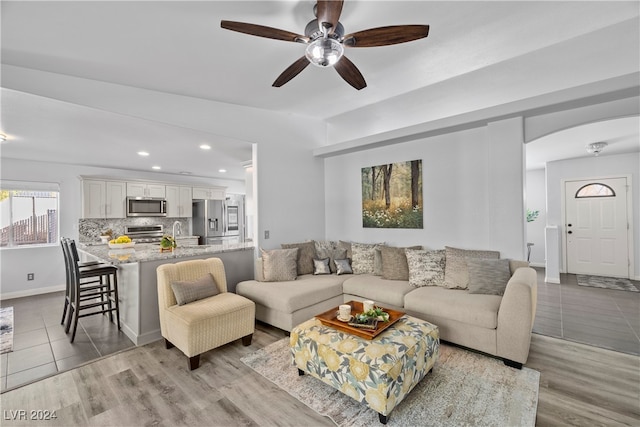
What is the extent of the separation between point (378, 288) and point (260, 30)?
281cm

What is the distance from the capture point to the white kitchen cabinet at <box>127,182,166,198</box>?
6266 mm

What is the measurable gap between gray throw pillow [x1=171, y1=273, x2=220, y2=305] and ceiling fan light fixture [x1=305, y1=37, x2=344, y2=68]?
2.40 metres

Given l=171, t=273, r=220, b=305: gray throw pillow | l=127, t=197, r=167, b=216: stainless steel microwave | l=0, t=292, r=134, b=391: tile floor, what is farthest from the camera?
l=127, t=197, r=167, b=216: stainless steel microwave

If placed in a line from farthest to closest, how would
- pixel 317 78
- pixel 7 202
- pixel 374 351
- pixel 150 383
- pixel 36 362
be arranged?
1. pixel 7 202
2. pixel 317 78
3. pixel 36 362
4. pixel 150 383
5. pixel 374 351

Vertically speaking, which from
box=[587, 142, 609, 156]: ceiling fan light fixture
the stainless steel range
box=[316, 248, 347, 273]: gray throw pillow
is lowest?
box=[316, 248, 347, 273]: gray throw pillow

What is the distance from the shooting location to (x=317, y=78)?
318 cm

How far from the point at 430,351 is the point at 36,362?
11.8 feet

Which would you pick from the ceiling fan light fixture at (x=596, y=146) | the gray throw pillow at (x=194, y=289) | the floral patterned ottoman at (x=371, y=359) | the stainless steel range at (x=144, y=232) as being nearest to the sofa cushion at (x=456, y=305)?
the floral patterned ottoman at (x=371, y=359)

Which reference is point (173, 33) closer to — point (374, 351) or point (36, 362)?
point (374, 351)

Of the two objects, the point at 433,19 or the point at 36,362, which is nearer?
the point at 433,19

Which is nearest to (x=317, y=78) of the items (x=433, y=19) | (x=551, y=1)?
(x=433, y=19)

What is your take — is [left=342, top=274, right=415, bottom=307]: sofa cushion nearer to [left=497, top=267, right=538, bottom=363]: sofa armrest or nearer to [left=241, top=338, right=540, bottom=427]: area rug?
[left=241, top=338, right=540, bottom=427]: area rug

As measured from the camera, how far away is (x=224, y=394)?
2174 millimetres

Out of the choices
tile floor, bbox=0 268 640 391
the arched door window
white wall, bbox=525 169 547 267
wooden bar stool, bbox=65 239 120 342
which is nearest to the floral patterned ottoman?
tile floor, bbox=0 268 640 391
